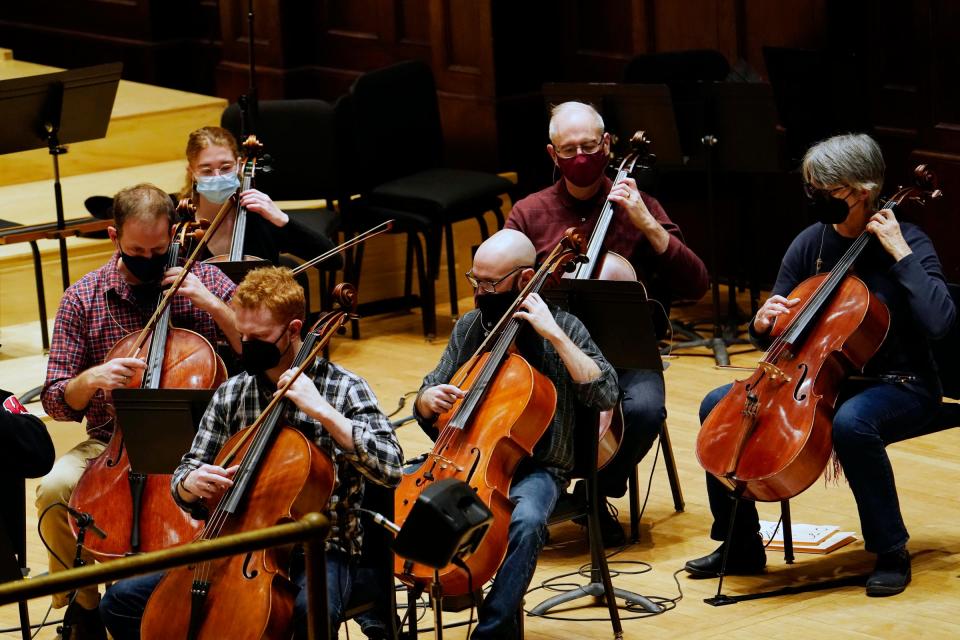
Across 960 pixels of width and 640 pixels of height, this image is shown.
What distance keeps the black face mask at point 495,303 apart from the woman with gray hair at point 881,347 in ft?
2.51

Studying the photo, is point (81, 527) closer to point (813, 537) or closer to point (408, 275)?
point (813, 537)

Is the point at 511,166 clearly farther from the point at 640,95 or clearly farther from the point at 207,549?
the point at 207,549

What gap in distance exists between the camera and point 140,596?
131 inches

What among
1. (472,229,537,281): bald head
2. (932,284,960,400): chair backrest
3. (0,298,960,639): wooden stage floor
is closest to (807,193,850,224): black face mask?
(932,284,960,400): chair backrest

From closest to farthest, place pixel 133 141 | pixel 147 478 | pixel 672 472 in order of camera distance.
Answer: pixel 147 478 < pixel 672 472 < pixel 133 141

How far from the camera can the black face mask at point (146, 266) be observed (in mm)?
3975

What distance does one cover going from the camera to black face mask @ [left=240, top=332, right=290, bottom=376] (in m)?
3.26

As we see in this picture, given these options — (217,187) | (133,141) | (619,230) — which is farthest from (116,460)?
(133,141)

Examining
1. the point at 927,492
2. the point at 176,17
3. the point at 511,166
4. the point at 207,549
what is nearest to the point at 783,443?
the point at 927,492

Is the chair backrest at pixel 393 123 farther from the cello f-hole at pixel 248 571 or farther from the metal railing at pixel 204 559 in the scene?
the metal railing at pixel 204 559

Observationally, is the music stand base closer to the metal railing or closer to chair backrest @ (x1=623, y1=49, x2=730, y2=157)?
the metal railing

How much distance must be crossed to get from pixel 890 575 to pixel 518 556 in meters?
1.09

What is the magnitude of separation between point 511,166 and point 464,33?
27.7 inches

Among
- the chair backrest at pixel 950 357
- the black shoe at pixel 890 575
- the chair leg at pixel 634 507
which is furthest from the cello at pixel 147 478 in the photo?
the chair backrest at pixel 950 357
